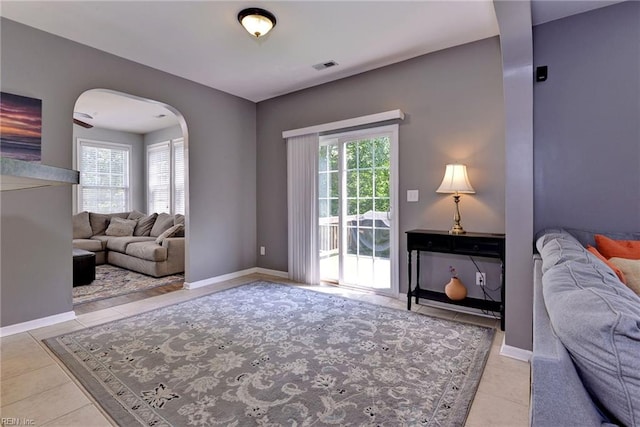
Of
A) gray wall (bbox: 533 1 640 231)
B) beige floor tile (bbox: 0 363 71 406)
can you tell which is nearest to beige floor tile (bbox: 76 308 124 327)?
beige floor tile (bbox: 0 363 71 406)

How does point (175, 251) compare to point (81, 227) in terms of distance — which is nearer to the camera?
point (175, 251)

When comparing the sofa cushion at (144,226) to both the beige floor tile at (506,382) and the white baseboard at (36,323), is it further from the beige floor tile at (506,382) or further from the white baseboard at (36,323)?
the beige floor tile at (506,382)

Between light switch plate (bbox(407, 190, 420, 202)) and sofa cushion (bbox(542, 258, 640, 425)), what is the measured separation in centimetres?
250

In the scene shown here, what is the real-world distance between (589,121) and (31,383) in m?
4.30

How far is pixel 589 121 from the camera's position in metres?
2.43

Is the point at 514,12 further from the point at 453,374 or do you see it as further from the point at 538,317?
the point at 453,374

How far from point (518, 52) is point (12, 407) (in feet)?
12.1

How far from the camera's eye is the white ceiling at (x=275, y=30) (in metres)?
2.44

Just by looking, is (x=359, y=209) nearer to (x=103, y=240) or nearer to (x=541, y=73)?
(x=541, y=73)

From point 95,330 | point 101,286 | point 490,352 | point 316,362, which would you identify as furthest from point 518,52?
point 101,286

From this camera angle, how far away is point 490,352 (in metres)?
2.26

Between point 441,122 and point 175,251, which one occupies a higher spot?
point 441,122

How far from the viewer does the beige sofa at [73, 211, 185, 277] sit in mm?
4523

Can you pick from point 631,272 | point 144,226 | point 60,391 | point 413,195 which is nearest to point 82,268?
point 144,226
